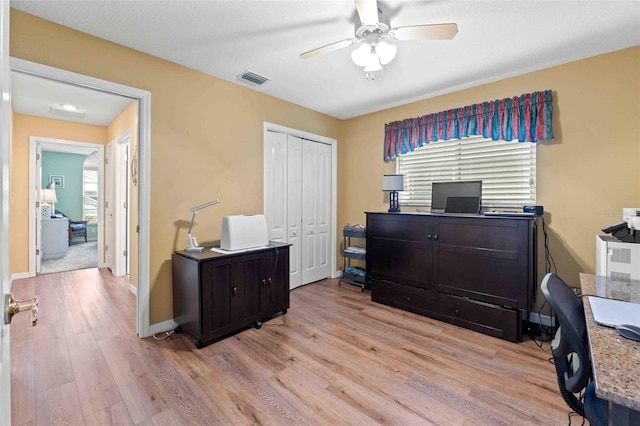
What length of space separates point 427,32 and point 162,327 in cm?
317

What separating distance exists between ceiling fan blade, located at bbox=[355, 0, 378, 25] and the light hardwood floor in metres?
2.31

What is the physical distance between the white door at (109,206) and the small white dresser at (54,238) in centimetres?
190

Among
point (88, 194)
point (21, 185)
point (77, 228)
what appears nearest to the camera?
point (21, 185)

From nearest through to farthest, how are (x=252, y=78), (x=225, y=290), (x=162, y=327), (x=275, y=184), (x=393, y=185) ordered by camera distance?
(x=225, y=290), (x=162, y=327), (x=252, y=78), (x=393, y=185), (x=275, y=184)

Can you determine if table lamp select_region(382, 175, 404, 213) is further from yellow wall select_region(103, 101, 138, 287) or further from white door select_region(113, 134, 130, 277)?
white door select_region(113, 134, 130, 277)

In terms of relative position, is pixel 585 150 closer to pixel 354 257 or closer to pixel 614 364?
pixel 614 364

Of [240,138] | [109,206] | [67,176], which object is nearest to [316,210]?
[240,138]

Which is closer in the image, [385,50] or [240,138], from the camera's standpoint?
[385,50]

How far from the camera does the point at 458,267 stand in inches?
113

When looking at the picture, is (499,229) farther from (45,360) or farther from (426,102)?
(45,360)

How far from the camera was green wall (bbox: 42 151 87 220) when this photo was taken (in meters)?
7.12

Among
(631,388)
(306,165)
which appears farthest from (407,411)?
(306,165)

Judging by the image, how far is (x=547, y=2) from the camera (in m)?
1.90

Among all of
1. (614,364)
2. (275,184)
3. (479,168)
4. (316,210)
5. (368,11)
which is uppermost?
(368,11)
